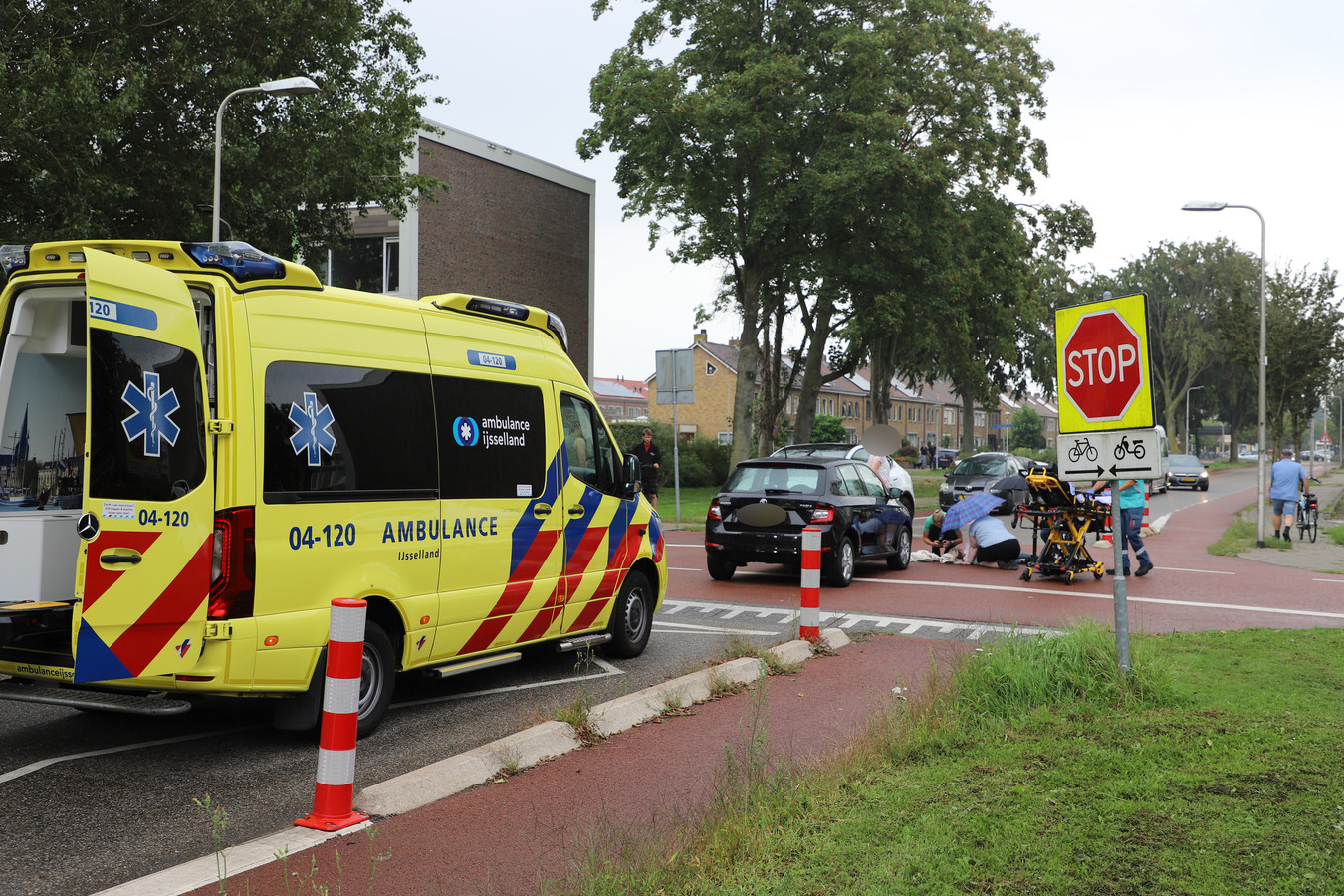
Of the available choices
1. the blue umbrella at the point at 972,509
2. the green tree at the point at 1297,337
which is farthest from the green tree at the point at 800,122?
the blue umbrella at the point at 972,509

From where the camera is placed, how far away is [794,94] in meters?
28.6

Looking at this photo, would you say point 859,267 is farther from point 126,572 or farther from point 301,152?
point 126,572

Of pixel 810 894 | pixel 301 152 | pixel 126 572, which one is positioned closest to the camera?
Result: pixel 810 894

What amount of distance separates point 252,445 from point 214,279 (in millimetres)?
855

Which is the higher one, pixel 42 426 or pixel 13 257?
pixel 13 257

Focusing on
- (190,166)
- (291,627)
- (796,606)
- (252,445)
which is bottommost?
(796,606)

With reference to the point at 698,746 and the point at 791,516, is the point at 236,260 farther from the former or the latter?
the point at 791,516

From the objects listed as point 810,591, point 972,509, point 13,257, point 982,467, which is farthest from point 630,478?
point 982,467

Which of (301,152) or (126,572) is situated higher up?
(301,152)

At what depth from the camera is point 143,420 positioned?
5184 millimetres

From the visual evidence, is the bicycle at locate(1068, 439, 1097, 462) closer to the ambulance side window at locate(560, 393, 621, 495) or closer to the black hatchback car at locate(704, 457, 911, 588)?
the ambulance side window at locate(560, 393, 621, 495)

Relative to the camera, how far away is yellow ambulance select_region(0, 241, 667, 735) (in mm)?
5141

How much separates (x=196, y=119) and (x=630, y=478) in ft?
42.5

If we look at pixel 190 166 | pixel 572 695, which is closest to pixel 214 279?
pixel 572 695
